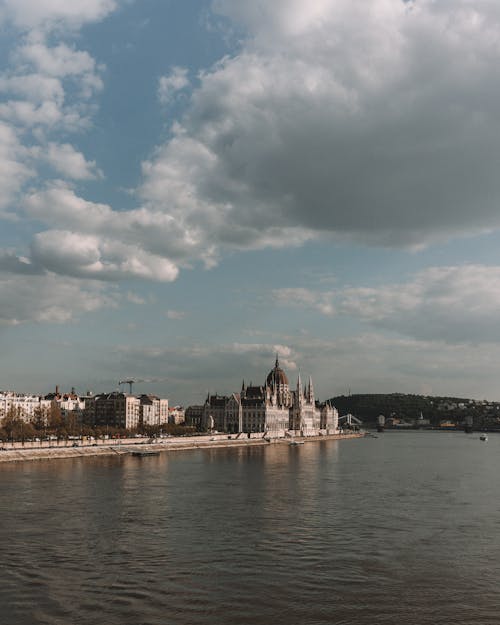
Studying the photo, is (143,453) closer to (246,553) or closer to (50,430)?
(50,430)

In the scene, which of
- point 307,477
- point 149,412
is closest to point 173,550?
point 307,477

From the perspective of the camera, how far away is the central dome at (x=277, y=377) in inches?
7628

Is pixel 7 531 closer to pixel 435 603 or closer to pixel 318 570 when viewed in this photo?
pixel 318 570

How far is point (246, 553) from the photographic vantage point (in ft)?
93.1

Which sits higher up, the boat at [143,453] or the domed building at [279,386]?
the domed building at [279,386]

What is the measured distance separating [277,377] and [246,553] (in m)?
167

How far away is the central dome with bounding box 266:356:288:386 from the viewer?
194 meters

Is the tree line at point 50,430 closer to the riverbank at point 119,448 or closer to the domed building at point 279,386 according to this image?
the riverbank at point 119,448

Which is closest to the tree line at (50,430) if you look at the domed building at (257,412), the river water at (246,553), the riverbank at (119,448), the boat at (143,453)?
the riverbank at (119,448)

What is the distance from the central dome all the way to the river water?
141 meters

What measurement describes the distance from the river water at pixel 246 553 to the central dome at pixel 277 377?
141 metres

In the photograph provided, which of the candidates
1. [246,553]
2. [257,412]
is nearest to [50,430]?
[257,412]

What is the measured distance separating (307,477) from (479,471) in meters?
19.9

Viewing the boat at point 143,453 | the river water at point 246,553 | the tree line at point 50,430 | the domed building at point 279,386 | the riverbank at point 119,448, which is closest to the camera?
the river water at point 246,553
